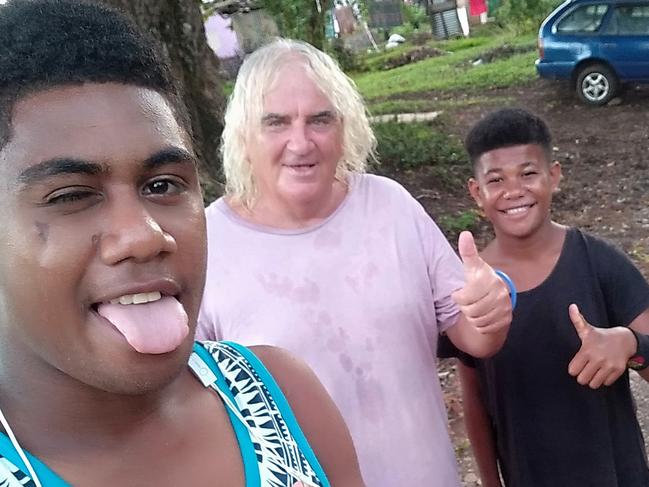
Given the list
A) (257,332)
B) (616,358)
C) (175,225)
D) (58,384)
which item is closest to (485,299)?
(616,358)

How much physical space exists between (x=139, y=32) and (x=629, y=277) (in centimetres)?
155

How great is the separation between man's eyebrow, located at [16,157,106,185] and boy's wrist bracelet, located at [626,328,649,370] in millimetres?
1598

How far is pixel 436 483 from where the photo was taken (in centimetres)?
204

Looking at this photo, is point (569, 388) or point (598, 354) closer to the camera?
point (598, 354)

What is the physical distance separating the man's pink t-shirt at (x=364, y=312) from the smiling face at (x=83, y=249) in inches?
39.9

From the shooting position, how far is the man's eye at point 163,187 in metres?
1.05

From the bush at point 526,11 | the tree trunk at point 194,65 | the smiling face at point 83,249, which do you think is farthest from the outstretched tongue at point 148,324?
the bush at point 526,11

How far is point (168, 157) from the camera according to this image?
41.7 inches

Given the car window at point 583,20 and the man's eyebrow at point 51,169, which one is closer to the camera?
the man's eyebrow at point 51,169

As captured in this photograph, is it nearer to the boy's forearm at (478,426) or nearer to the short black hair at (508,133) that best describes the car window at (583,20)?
the short black hair at (508,133)

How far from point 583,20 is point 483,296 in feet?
32.2

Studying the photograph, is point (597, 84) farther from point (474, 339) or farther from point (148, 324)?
point (148, 324)

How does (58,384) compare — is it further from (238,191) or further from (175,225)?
(238,191)

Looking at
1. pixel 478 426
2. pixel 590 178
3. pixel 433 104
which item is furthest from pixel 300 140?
pixel 433 104
